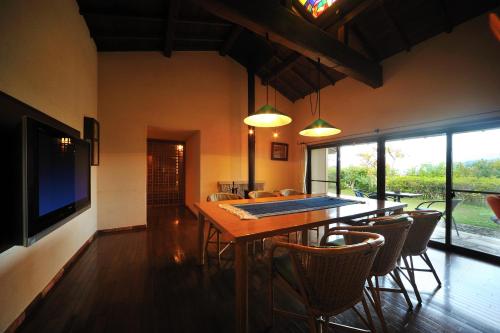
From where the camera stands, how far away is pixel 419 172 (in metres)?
3.32

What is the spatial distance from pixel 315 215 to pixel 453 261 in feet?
7.28

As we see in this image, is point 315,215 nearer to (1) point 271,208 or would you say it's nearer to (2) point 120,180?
(1) point 271,208

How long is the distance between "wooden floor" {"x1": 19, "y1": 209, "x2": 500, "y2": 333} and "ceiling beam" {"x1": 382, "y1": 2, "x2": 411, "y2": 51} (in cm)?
311

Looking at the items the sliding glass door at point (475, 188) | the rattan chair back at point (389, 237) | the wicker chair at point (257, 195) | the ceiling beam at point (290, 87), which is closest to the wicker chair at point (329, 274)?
the rattan chair back at point (389, 237)

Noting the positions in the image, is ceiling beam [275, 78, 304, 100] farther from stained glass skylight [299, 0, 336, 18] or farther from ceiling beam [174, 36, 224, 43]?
stained glass skylight [299, 0, 336, 18]

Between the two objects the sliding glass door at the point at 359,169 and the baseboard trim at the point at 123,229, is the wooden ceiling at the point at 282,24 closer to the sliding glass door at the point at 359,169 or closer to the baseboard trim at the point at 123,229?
the sliding glass door at the point at 359,169

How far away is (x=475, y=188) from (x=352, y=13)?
9.22ft

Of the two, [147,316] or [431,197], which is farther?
[431,197]

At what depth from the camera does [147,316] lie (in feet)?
5.15

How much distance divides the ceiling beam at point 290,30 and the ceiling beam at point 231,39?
152 cm

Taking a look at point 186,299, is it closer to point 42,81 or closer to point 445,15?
point 42,81

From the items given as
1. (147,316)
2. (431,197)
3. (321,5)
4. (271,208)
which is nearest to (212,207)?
(271,208)

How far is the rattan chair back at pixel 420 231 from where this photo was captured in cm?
171

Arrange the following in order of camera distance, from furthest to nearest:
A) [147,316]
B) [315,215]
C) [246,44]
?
[246,44], [315,215], [147,316]
